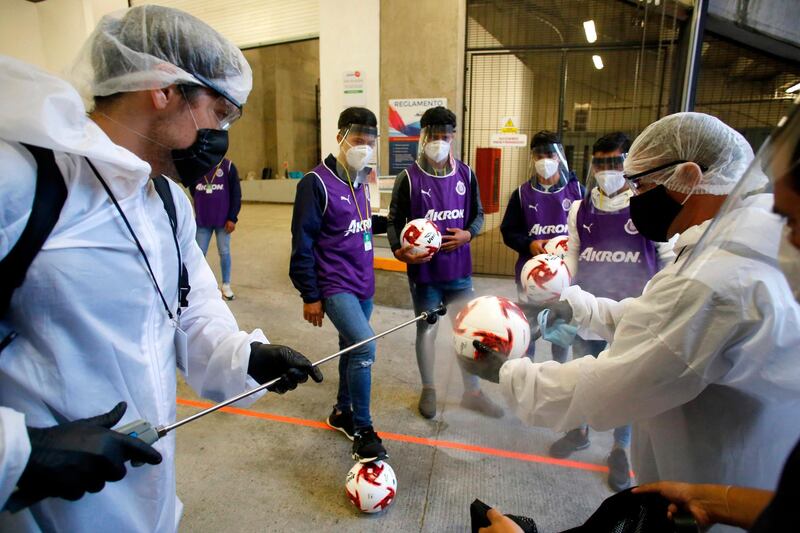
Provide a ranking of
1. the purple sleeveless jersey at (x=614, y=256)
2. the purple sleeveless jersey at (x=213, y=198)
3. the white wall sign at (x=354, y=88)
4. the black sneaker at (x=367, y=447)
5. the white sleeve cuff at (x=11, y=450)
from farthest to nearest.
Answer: the white wall sign at (x=354, y=88) < the purple sleeveless jersey at (x=213, y=198) < the purple sleeveless jersey at (x=614, y=256) < the black sneaker at (x=367, y=447) < the white sleeve cuff at (x=11, y=450)

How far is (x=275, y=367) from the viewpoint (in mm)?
1448

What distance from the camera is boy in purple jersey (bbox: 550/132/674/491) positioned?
2434mm

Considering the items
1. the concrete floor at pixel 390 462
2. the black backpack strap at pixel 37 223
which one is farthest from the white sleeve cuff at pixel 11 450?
the concrete floor at pixel 390 462

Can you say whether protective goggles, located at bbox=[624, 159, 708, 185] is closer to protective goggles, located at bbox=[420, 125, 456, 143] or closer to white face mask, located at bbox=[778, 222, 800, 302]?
white face mask, located at bbox=[778, 222, 800, 302]

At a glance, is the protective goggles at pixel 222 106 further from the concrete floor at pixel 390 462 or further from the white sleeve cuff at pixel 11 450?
the concrete floor at pixel 390 462

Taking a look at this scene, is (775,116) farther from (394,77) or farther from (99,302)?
(99,302)

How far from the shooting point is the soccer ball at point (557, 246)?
2.86 meters

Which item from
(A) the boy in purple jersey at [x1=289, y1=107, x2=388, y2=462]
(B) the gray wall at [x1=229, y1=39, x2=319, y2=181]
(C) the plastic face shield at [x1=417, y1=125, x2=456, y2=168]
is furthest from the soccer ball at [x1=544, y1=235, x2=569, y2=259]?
(B) the gray wall at [x1=229, y1=39, x2=319, y2=181]

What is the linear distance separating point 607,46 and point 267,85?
8.69 meters

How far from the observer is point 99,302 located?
1009 mm

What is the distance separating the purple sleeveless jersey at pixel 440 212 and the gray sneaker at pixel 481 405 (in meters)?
0.81

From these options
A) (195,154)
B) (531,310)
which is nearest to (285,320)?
(531,310)

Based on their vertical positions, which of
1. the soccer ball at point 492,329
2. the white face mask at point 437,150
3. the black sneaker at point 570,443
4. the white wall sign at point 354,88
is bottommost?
the black sneaker at point 570,443

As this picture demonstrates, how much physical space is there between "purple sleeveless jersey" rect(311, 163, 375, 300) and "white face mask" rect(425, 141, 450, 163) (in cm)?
67
